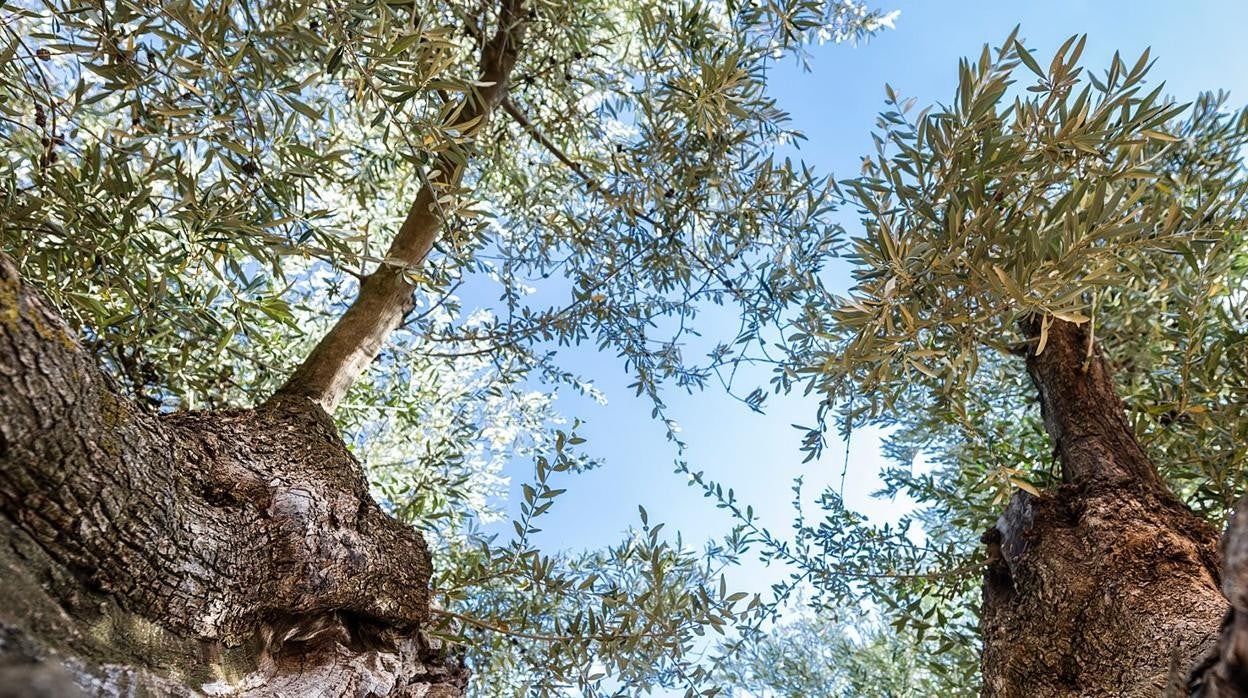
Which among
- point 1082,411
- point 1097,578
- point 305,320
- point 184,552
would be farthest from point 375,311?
point 1082,411

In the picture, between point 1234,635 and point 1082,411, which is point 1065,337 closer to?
point 1082,411

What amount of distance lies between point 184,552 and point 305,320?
11.8 feet

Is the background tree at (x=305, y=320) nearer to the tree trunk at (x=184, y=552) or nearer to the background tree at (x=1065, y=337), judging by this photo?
the tree trunk at (x=184, y=552)

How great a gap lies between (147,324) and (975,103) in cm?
254

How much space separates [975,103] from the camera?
76.6 inches

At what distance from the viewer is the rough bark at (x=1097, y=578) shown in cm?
178

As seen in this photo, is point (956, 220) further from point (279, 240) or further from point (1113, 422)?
point (279, 240)

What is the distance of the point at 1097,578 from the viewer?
2.04 metres

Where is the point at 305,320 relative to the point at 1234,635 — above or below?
above

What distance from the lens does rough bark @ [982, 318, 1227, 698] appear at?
5.82 feet

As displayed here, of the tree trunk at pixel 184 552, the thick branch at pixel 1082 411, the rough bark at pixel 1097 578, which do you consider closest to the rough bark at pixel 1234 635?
the rough bark at pixel 1097 578

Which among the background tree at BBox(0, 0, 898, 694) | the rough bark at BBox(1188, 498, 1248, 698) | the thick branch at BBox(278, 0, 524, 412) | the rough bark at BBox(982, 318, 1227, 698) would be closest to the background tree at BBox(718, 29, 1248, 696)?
the rough bark at BBox(982, 318, 1227, 698)

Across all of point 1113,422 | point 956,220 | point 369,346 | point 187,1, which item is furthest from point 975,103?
point 369,346

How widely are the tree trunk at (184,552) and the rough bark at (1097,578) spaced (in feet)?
5.83
